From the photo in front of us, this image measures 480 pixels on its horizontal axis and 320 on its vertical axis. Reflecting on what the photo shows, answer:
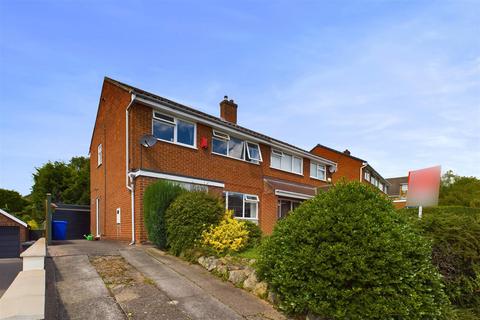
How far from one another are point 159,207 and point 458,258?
7.15 meters

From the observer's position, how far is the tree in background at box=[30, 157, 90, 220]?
28859 mm

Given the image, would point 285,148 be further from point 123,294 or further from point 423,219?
point 123,294

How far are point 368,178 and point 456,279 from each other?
98.5 ft

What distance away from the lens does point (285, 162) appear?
20.2 metres

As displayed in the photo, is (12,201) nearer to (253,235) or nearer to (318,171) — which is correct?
(318,171)

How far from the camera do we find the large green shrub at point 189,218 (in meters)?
8.79

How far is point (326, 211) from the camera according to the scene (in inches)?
217

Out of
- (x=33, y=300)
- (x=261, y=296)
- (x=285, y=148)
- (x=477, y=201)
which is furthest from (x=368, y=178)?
(x=33, y=300)

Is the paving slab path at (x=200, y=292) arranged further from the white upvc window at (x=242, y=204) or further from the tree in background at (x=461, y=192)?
the tree in background at (x=461, y=192)

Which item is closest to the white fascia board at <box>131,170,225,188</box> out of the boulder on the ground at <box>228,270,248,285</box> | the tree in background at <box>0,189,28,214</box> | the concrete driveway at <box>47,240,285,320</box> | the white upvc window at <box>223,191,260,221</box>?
the white upvc window at <box>223,191,260,221</box>

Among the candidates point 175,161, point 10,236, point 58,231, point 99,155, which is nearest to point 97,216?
point 58,231

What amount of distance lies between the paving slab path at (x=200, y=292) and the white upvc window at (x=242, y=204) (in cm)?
708

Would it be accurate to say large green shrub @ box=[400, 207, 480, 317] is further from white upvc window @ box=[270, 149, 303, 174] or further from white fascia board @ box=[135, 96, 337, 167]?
white upvc window @ box=[270, 149, 303, 174]

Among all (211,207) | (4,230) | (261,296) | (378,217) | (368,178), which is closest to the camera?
(378,217)
